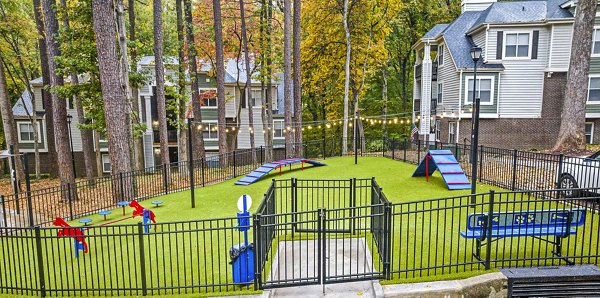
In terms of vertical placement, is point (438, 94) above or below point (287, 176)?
above

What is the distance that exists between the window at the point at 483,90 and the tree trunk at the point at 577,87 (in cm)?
532

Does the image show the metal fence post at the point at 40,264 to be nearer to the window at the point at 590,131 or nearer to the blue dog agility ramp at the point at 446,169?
the blue dog agility ramp at the point at 446,169

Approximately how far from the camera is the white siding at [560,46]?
786 inches

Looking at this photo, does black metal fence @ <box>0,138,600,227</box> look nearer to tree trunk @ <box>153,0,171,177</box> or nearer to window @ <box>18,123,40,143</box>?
tree trunk @ <box>153,0,171,177</box>

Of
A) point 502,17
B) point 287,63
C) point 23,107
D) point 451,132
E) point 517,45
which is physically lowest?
point 451,132

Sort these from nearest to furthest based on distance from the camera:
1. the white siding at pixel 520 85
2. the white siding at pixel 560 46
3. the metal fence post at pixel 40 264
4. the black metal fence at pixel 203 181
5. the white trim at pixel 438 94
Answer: the metal fence post at pixel 40 264 → the black metal fence at pixel 203 181 → the white siding at pixel 560 46 → the white siding at pixel 520 85 → the white trim at pixel 438 94

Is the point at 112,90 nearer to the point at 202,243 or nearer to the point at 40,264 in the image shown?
the point at 202,243

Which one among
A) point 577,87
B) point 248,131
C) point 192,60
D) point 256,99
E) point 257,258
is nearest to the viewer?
point 257,258

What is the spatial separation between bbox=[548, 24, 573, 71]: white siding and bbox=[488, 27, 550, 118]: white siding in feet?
1.50

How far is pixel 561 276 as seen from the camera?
19.5 ft

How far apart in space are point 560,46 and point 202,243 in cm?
2208

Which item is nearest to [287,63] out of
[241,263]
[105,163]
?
[241,263]

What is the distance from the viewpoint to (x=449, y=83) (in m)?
23.1

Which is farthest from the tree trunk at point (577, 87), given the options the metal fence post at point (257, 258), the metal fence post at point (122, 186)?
the metal fence post at point (122, 186)
